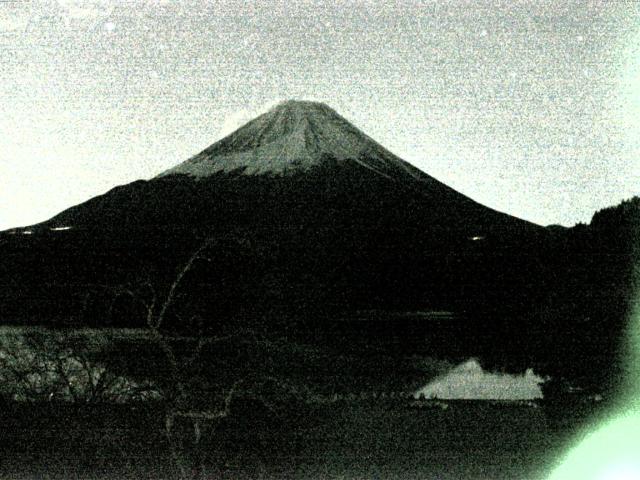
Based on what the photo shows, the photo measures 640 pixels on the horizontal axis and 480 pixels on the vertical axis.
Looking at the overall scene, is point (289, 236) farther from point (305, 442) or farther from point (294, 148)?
point (305, 442)

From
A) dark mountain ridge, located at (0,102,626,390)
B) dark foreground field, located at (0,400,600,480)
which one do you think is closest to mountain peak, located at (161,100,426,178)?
dark mountain ridge, located at (0,102,626,390)

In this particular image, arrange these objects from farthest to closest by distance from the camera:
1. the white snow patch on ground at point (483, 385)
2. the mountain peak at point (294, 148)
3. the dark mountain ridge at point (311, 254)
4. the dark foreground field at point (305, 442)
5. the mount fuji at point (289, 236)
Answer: the mountain peak at point (294, 148) < the mount fuji at point (289, 236) < the dark mountain ridge at point (311, 254) < the white snow patch on ground at point (483, 385) < the dark foreground field at point (305, 442)

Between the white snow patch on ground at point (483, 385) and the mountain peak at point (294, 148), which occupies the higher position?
the mountain peak at point (294, 148)

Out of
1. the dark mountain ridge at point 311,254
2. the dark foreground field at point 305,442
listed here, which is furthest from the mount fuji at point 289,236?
the dark foreground field at point 305,442

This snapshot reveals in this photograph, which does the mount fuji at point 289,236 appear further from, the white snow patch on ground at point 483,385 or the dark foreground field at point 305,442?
the white snow patch on ground at point 483,385

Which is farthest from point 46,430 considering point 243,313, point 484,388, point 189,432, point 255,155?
point 255,155

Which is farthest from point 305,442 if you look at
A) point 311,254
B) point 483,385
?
point 311,254

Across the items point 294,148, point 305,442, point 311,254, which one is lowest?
point 305,442
